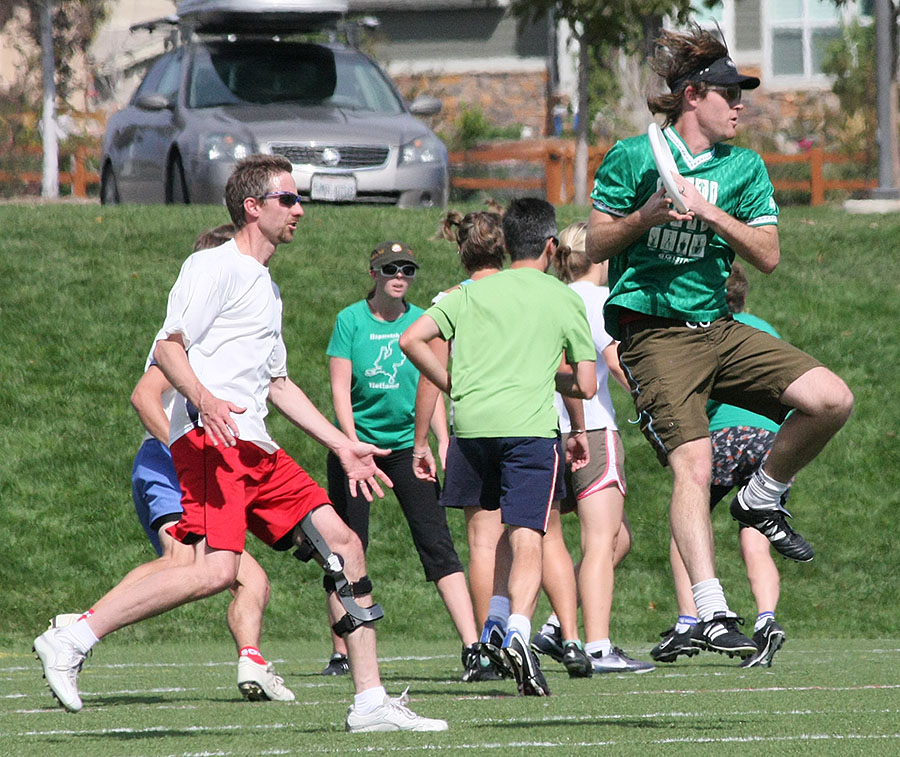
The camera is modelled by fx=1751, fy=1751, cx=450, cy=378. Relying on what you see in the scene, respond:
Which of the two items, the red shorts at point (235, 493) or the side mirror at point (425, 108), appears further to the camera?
the side mirror at point (425, 108)

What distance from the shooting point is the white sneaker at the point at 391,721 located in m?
5.89

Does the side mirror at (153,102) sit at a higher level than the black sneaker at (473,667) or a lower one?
higher

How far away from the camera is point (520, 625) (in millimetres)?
7078

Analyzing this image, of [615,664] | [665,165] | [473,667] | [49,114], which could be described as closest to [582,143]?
[49,114]

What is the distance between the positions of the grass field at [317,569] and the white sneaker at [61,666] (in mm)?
125

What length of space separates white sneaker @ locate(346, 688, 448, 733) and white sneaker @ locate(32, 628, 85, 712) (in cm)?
98

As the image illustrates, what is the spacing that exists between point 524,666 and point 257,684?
3.77 feet

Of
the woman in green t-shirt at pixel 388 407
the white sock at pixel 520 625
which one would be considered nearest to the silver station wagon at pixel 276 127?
the woman in green t-shirt at pixel 388 407

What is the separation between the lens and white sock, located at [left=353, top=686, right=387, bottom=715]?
19.4ft

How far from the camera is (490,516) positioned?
26.6 feet

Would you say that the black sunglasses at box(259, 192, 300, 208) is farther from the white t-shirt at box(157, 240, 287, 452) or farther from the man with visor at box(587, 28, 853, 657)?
the man with visor at box(587, 28, 853, 657)

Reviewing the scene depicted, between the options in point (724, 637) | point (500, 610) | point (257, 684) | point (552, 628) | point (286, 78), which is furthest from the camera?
point (286, 78)

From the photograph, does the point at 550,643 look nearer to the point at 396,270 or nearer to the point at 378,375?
the point at 378,375

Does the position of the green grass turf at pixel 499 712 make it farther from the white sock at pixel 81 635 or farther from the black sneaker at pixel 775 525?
the black sneaker at pixel 775 525
